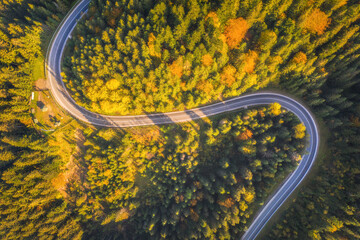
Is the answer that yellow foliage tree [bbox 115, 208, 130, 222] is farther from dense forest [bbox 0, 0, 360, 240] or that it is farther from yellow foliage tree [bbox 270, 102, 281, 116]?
yellow foliage tree [bbox 270, 102, 281, 116]

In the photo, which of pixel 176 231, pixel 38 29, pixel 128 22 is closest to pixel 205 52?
pixel 128 22

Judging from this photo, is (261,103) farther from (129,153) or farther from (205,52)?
(129,153)

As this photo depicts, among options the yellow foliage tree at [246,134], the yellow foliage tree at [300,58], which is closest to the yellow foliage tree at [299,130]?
the yellow foliage tree at [246,134]

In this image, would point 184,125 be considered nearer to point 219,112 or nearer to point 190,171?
point 219,112

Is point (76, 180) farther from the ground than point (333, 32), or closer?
closer

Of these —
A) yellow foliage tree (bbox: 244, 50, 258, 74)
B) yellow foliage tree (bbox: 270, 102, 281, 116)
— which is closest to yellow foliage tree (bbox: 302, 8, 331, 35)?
yellow foliage tree (bbox: 244, 50, 258, 74)

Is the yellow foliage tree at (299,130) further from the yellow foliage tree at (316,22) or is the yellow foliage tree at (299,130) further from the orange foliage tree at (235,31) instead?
the orange foliage tree at (235,31)

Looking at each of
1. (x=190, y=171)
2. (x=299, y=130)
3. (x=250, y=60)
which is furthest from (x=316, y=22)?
(x=190, y=171)
